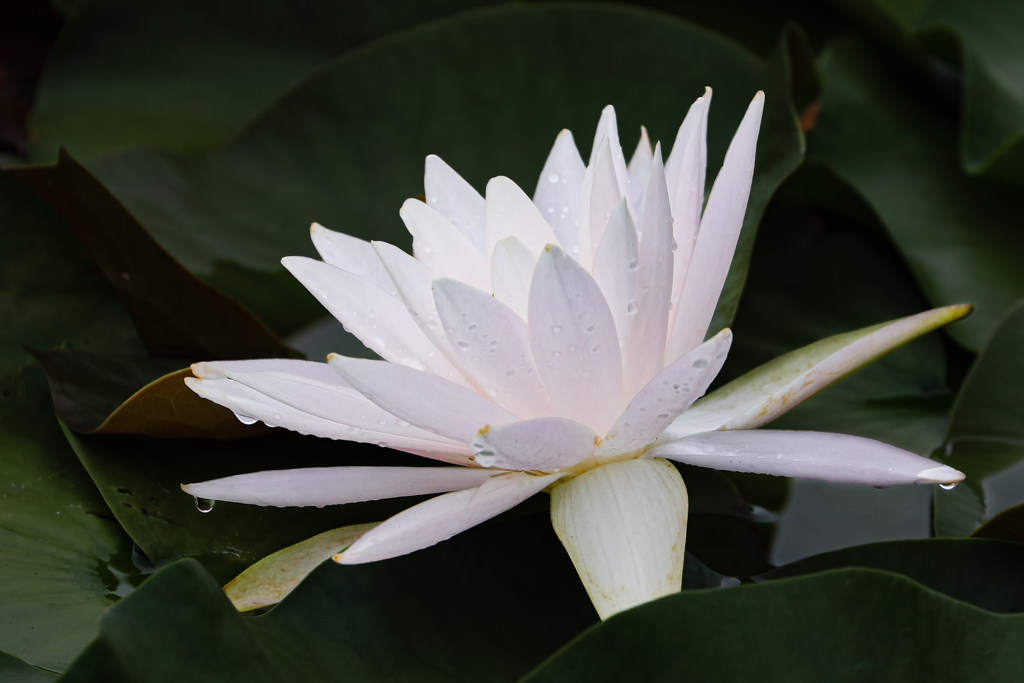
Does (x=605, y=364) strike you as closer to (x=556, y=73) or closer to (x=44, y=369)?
(x=44, y=369)

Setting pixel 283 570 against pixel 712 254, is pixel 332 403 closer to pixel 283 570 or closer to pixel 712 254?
pixel 283 570

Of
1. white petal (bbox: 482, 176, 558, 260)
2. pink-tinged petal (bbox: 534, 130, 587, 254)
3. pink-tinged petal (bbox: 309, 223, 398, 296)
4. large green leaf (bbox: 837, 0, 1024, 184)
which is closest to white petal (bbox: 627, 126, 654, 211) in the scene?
pink-tinged petal (bbox: 534, 130, 587, 254)

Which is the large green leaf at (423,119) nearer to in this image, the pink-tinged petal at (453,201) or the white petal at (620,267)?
the pink-tinged petal at (453,201)

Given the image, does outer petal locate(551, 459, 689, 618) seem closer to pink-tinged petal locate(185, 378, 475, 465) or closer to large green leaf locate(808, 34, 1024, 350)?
pink-tinged petal locate(185, 378, 475, 465)

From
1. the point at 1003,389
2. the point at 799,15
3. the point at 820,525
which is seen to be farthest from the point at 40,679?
the point at 799,15

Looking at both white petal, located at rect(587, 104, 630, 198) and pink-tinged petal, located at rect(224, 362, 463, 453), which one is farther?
white petal, located at rect(587, 104, 630, 198)

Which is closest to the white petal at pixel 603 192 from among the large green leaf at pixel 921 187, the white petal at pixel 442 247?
the white petal at pixel 442 247
